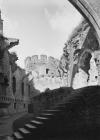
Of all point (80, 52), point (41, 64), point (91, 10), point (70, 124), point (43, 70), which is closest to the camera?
point (70, 124)

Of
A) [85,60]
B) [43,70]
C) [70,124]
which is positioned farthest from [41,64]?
[70,124]

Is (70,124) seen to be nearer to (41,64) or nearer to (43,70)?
(43,70)

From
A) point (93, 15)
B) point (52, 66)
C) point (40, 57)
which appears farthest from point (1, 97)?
point (40, 57)

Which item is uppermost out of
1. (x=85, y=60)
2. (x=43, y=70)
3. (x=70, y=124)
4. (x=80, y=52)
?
(x=43, y=70)

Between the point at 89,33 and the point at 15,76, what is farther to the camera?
the point at 15,76

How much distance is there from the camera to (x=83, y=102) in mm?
6430

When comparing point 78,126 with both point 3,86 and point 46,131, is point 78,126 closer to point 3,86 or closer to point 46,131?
point 46,131

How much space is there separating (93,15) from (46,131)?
3.82m

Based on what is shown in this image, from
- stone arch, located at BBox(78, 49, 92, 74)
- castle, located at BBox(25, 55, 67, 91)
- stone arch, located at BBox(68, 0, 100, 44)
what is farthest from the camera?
castle, located at BBox(25, 55, 67, 91)

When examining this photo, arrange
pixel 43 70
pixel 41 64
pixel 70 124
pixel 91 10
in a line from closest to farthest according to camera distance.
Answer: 1. pixel 70 124
2. pixel 91 10
3. pixel 43 70
4. pixel 41 64

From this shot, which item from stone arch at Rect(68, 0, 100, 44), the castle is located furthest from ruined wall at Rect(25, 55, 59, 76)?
stone arch at Rect(68, 0, 100, 44)

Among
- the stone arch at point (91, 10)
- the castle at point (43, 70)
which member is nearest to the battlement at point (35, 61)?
the castle at point (43, 70)

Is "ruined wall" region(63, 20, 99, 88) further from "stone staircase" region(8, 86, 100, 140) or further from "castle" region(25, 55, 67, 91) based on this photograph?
"castle" region(25, 55, 67, 91)

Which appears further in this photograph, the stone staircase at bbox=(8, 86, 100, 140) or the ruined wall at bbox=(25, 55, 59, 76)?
the ruined wall at bbox=(25, 55, 59, 76)
